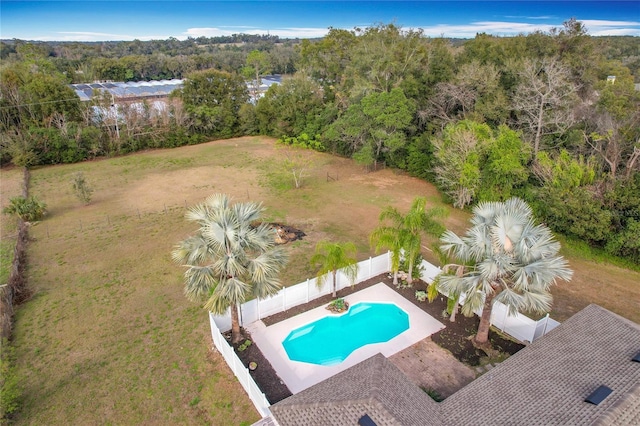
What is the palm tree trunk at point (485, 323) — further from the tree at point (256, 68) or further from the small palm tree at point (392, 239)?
the tree at point (256, 68)

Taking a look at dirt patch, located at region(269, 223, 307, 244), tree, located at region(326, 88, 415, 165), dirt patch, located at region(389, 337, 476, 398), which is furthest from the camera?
tree, located at region(326, 88, 415, 165)

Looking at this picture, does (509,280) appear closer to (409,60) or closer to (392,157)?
(392,157)

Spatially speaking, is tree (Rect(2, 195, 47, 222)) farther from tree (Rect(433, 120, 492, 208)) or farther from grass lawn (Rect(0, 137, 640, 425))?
tree (Rect(433, 120, 492, 208))

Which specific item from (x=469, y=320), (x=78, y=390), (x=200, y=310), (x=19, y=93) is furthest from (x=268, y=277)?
(x=19, y=93)

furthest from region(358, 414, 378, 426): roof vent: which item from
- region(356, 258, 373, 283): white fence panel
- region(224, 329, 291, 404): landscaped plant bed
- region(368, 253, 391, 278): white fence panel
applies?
region(368, 253, 391, 278): white fence panel

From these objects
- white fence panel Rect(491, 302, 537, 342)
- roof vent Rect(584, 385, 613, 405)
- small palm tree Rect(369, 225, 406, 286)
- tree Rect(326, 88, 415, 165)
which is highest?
tree Rect(326, 88, 415, 165)

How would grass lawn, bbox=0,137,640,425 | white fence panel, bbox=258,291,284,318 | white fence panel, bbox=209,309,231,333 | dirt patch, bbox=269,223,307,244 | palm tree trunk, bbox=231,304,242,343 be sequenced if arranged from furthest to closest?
dirt patch, bbox=269,223,307,244
white fence panel, bbox=258,291,284,318
white fence panel, bbox=209,309,231,333
palm tree trunk, bbox=231,304,242,343
grass lawn, bbox=0,137,640,425
